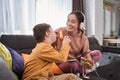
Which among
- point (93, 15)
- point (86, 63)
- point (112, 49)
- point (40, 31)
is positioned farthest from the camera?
point (93, 15)

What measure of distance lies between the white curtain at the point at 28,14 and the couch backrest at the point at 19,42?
0.38 metres

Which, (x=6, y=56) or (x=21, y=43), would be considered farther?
(x=21, y=43)

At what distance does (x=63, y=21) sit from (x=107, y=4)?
347 centimetres

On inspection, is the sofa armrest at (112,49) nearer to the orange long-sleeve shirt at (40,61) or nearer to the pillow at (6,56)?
the orange long-sleeve shirt at (40,61)

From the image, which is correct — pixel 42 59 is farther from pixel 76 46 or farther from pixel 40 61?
pixel 76 46

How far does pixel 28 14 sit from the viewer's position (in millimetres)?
2701

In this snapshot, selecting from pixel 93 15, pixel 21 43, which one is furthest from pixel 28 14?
pixel 93 15

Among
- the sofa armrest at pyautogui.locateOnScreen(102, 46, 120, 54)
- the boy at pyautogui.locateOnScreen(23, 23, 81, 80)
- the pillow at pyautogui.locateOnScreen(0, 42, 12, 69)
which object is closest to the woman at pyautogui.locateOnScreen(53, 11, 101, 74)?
the boy at pyautogui.locateOnScreen(23, 23, 81, 80)

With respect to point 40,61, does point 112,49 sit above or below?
below

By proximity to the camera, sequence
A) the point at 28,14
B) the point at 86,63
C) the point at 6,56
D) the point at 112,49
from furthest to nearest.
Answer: the point at 112,49 < the point at 28,14 < the point at 86,63 < the point at 6,56

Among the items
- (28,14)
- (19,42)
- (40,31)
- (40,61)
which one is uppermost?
(28,14)

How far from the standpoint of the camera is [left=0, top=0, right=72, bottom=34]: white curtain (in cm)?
234

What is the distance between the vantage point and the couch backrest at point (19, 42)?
1901mm

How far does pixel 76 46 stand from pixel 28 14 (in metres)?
1.08
